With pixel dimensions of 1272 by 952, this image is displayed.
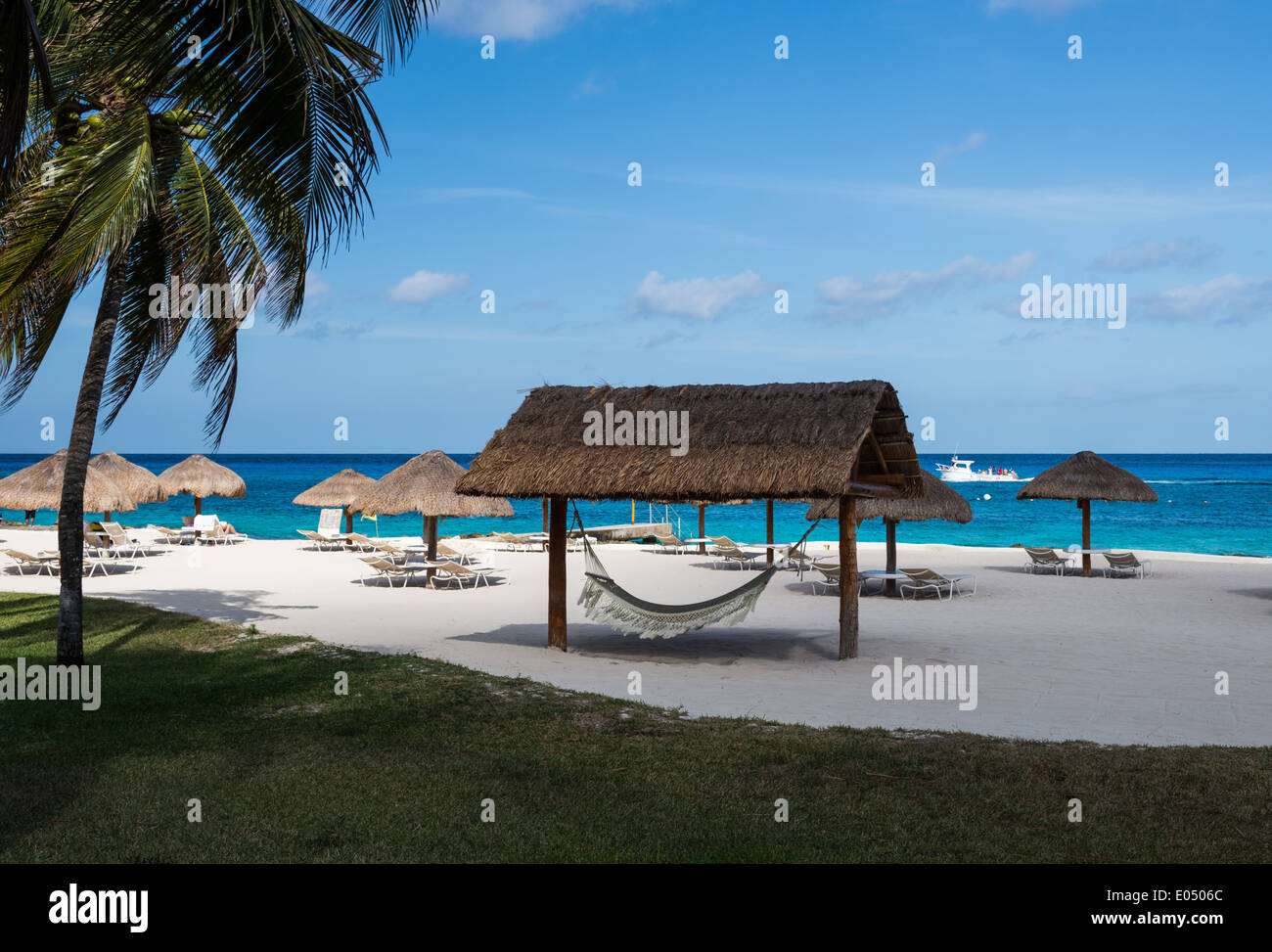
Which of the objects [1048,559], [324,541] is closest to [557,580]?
[1048,559]

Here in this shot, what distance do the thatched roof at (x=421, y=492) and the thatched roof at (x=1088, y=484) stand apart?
10.6 m

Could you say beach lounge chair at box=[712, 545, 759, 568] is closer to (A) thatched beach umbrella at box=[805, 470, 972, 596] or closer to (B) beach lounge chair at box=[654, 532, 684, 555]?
(B) beach lounge chair at box=[654, 532, 684, 555]

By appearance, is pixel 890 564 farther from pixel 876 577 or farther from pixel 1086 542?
pixel 1086 542

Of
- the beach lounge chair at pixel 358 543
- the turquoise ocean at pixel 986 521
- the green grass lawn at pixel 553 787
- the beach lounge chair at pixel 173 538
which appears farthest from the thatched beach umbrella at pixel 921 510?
the beach lounge chair at pixel 173 538

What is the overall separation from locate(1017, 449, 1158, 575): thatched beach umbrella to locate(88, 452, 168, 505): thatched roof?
21700 millimetres

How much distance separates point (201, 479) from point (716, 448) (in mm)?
22980

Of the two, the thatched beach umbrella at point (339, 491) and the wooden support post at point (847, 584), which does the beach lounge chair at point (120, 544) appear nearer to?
the thatched beach umbrella at point (339, 491)

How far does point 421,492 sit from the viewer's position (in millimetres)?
16656

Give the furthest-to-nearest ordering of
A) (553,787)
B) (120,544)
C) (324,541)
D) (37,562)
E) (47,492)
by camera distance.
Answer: (324,541)
(120,544)
(47,492)
(37,562)
(553,787)
